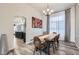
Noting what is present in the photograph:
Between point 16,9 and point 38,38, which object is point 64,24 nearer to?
point 38,38

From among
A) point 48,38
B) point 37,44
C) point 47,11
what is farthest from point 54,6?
point 37,44

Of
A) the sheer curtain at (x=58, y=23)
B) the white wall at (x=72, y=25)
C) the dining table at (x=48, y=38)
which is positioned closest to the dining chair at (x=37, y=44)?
the dining table at (x=48, y=38)

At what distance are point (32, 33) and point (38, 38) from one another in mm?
160

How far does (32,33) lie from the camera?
2.42m

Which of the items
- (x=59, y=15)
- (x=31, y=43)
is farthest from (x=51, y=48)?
(x=59, y=15)

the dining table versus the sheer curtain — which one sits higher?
the sheer curtain

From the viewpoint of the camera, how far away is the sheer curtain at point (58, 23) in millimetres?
2378

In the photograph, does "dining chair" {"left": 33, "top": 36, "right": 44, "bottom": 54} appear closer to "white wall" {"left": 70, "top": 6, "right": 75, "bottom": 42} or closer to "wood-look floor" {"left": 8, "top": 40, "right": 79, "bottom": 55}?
"wood-look floor" {"left": 8, "top": 40, "right": 79, "bottom": 55}

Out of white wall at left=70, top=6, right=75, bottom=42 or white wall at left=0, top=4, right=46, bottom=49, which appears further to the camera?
white wall at left=70, top=6, right=75, bottom=42

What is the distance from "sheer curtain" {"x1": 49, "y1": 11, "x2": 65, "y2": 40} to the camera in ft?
7.80

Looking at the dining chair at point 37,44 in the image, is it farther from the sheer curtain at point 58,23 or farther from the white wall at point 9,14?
the sheer curtain at point 58,23

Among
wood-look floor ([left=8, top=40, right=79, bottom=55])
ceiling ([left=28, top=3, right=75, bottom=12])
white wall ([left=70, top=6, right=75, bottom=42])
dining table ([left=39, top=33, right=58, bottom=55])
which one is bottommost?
wood-look floor ([left=8, top=40, right=79, bottom=55])

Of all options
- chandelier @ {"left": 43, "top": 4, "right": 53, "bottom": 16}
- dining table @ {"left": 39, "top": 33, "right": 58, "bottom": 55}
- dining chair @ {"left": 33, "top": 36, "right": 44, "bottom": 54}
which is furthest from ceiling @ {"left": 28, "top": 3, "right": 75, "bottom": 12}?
dining chair @ {"left": 33, "top": 36, "right": 44, "bottom": 54}

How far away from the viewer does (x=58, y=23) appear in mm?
2467
